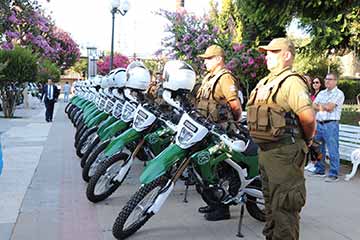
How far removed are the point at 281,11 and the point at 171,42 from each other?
5888mm

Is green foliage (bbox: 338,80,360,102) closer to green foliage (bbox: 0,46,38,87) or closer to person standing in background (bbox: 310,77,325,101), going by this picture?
green foliage (bbox: 0,46,38,87)

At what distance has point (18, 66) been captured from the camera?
1652cm

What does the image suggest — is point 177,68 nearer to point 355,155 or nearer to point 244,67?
point 355,155

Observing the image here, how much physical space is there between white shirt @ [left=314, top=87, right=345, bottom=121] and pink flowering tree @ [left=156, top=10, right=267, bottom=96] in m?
7.77

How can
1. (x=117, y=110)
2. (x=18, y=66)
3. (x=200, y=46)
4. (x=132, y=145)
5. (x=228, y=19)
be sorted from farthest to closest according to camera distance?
(x=228, y=19) < (x=18, y=66) < (x=200, y=46) < (x=117, y=110) < (x=132, y=145)

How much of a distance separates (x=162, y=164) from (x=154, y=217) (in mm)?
963

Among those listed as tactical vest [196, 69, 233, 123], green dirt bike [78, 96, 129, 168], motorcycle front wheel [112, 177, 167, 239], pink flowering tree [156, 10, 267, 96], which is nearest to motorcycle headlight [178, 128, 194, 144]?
motorcycle front wheel [112, 177, 167, 239]

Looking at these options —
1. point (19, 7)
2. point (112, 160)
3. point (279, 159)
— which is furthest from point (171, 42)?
point (279, 159)

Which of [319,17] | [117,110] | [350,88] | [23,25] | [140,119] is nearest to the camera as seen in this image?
[140,119]

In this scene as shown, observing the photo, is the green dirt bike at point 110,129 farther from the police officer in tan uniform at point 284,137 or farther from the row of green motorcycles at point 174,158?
the police officer in tan uniform at point 284,137

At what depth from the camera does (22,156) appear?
28.0 feet

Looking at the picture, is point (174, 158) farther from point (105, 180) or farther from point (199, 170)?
point (105, 180)

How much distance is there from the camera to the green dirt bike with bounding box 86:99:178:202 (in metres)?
5.34

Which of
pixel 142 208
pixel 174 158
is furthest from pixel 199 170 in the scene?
pixel 142 208
